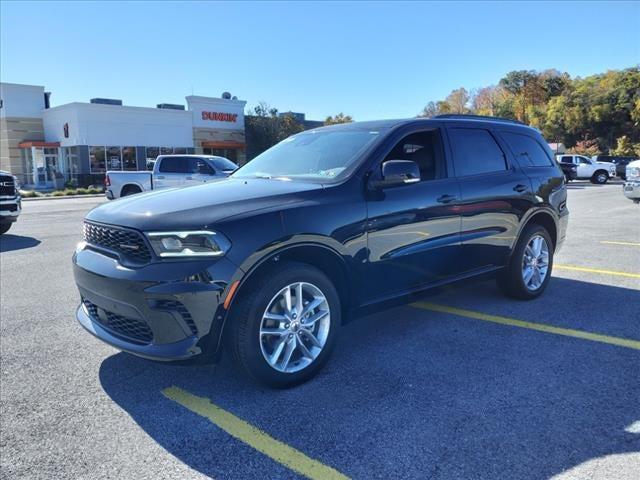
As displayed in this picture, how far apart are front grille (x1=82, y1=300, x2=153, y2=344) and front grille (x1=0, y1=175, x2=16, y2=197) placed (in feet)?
30.5

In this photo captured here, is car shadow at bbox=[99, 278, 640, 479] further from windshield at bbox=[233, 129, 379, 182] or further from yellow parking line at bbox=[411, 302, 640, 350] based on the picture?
windshield at bbox=[233, 129, 379, 182]

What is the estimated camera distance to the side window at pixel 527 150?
5.60 m

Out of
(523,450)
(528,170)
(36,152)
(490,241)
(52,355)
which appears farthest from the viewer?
(36,152)

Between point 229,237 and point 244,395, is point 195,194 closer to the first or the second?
point 229,237

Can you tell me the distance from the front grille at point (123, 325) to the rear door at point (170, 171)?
564 inches

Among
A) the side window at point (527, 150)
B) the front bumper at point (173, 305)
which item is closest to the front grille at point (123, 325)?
the front bumper at point (173, 305)

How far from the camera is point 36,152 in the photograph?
36.8m

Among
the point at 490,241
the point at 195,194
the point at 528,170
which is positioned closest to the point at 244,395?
the point at 195,194

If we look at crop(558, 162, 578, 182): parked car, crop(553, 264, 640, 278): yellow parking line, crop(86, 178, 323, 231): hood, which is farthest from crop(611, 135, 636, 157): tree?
crop(86, 178, 323, 231): hood

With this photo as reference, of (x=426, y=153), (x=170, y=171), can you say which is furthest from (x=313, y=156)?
(x=170, y=171)

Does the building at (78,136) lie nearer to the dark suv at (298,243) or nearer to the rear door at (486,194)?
the dark suv at (298,243)

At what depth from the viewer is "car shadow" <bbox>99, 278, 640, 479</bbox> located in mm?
2789

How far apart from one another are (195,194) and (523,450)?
2686 mm

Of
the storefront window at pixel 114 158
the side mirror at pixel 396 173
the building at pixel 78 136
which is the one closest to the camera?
the side mirror at pixel 396 173
